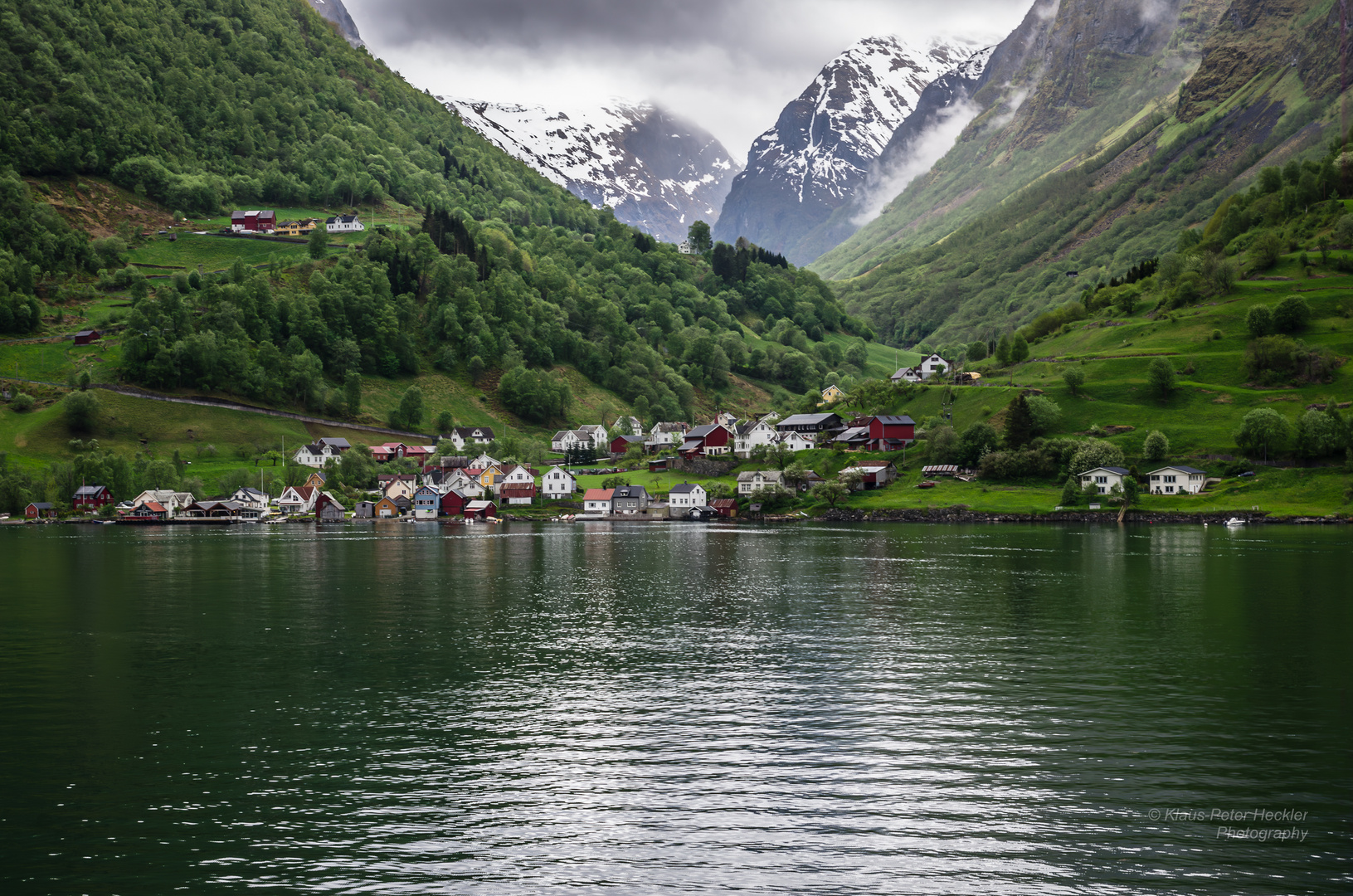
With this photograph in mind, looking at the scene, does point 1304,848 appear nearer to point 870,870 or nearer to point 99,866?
point 870,870

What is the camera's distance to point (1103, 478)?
136625mm

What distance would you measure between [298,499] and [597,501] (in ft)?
177

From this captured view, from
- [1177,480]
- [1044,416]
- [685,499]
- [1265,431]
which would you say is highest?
[1044,416]

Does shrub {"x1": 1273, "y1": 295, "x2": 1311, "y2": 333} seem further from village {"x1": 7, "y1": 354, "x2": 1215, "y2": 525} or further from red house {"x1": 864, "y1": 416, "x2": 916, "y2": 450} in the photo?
red house {"x1": 864, "y1": 416, "x2": 916, "y2": 450}

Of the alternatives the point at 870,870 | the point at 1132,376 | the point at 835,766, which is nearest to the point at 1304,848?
the point at 870,870

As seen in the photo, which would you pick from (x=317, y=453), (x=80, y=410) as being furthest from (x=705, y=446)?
(x=80, y=410)

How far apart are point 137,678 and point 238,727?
10.0 metres

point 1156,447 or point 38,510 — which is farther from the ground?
point 1156,447

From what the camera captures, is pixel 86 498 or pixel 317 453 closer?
pixel 86 498

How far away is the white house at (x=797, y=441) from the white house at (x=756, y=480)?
18631mm

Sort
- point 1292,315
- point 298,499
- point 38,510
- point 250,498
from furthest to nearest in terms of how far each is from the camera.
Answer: point 298,499
point 250,498
point 1292,315
point 38,510

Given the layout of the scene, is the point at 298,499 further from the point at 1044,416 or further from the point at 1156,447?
the point at 1156,447

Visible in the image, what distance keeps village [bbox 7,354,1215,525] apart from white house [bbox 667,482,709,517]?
0.63 feet

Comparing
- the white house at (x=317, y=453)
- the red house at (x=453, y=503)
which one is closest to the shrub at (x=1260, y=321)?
the red house at (x=453, y=503)
